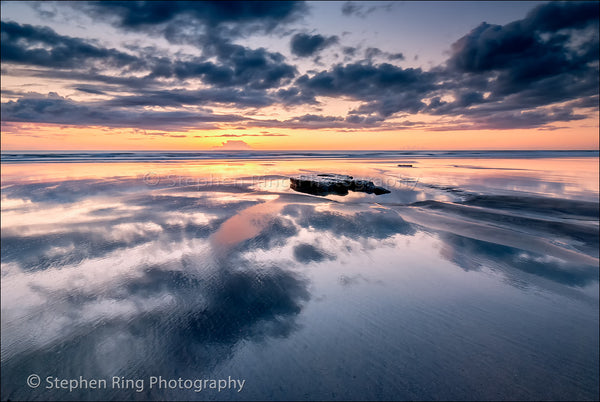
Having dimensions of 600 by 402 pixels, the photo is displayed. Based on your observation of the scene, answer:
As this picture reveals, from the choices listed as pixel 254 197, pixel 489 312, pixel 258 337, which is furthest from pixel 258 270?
pixel 254 197

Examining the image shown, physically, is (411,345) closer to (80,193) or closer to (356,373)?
(356,373)

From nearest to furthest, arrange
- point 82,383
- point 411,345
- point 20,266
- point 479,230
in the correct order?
point 82,383, point 411,345, point 20,266, point 479,230

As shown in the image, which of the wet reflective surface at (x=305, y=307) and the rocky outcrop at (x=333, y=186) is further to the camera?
the rocky outcrop at (x=333, y=186)

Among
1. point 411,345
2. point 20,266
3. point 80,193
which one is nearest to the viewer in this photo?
point 411,345

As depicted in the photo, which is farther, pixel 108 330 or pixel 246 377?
pixel 108 330

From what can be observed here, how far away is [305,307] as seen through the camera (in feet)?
14.7

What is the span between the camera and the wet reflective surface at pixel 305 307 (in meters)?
3.06

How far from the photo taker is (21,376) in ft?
9.79

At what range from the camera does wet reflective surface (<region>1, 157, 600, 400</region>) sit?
3062 mm

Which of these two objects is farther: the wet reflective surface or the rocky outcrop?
the rocky outcrop

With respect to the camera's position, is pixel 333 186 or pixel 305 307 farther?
pixel 333 186

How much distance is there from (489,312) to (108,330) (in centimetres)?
619

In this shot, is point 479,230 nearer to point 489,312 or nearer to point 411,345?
point 489,312

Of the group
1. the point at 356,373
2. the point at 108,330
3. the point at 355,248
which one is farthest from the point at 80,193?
the point at 356,373
